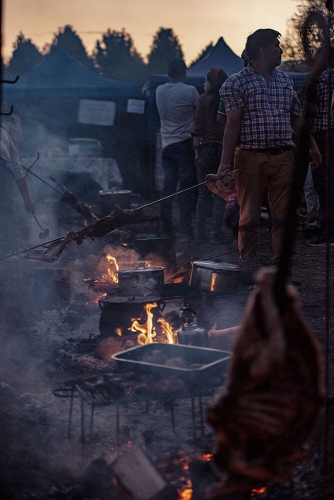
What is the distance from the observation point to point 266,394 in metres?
1.63

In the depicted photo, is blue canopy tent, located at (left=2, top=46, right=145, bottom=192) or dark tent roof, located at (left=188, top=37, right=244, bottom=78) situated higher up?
dark tent roof, located at (left=188, top=37, right=244, bottom=78)

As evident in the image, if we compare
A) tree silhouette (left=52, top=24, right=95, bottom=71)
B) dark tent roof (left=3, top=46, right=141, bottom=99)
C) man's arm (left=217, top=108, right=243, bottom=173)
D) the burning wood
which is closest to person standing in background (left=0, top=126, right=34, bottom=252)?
Result: man's arm (left=217, top=108, right=243, bottom=173)

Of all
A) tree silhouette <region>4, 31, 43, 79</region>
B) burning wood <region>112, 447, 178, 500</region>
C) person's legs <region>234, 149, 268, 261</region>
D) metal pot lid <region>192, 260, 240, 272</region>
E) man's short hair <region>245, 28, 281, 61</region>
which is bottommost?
burning wood <region>112, 447, 178, 500</region>

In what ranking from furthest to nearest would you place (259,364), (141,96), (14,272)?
(141,96) < (14,272) < (259,364)

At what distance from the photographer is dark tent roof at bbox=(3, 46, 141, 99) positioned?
62.8 ft

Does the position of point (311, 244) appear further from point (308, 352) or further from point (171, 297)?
point (308, 352)

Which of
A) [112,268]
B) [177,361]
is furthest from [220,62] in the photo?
[177,361]

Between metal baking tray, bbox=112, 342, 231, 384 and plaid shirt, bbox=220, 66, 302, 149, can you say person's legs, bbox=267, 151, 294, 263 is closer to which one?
plaid shirt, bbox=220, 66, 302, 149

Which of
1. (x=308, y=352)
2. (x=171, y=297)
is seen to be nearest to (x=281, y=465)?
(x=308, y=352)

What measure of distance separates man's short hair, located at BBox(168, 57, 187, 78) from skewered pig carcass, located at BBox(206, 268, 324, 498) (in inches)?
375

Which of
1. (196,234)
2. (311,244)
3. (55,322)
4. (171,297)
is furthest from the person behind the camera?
(196,234)

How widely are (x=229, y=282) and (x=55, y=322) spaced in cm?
222

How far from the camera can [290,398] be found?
1.63 metres

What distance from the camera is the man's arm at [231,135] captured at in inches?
272
